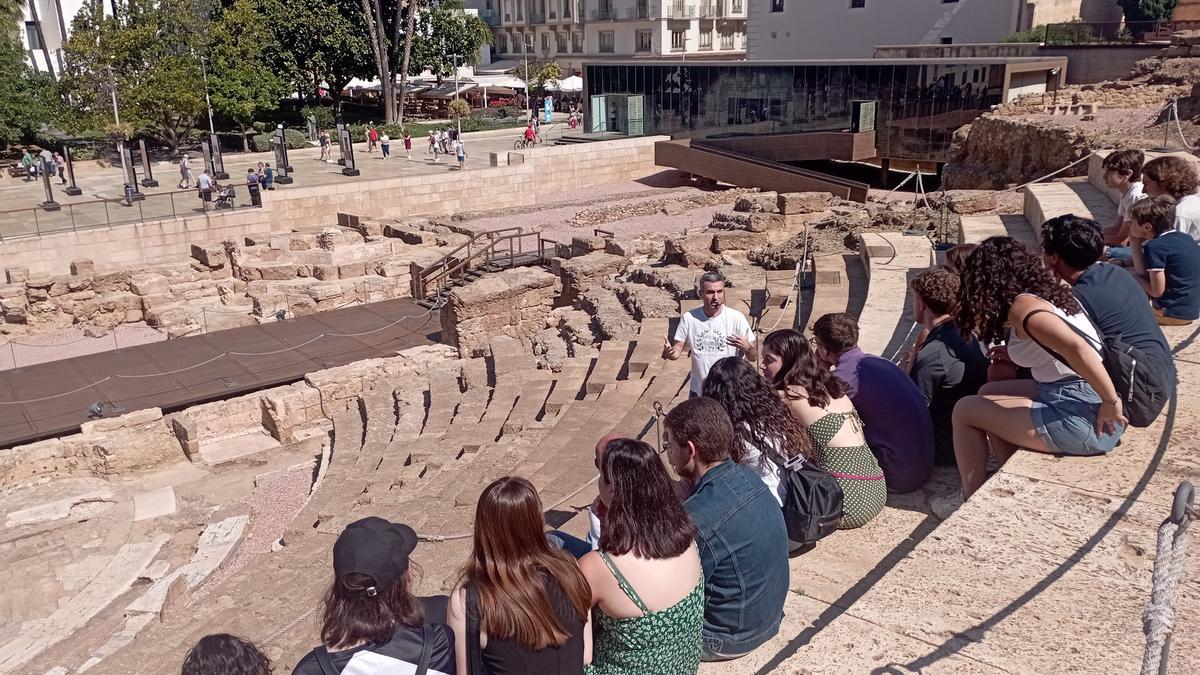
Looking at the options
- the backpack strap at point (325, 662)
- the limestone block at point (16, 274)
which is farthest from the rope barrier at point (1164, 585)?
the limestone block at point (16, 274)

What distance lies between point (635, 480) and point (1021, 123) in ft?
79.2

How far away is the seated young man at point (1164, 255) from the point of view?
6.21 metres

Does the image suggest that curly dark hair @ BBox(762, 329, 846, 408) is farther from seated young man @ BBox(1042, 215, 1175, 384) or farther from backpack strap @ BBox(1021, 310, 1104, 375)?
seated young man @ BBox(1042, 215, 1175, 384)

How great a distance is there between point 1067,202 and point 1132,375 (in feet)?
24.7

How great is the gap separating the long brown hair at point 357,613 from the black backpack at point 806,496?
2140mm

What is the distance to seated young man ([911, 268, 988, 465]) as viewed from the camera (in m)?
5.63

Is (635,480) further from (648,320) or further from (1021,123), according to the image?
(1021,123)

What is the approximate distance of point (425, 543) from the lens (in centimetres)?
744

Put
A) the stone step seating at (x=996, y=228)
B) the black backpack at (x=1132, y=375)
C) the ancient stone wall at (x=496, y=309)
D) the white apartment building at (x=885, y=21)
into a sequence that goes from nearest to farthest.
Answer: the black backpack at (x=1132, y=375) < the stone step seating at (x=996, y=228) < the ancient stone wall at (x=496, y=309) < the white apartment building at (x=885, y=21)

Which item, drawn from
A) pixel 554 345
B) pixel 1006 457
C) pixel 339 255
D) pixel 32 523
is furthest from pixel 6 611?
pixel 339 255

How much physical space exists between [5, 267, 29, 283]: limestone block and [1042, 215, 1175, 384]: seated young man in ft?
71.9

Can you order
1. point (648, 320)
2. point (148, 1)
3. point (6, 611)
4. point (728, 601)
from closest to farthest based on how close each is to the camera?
1. point (728, 601)
2. point (6, 611)
3. point (648, 320)
4. point (148, 1)

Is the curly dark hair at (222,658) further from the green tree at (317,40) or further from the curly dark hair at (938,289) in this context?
the green tree at (317,40)

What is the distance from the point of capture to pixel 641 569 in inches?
136
